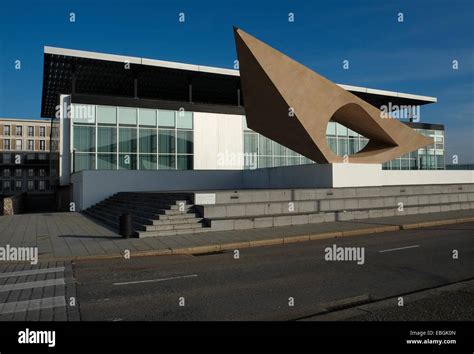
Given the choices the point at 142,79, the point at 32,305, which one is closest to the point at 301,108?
the point at 32,305

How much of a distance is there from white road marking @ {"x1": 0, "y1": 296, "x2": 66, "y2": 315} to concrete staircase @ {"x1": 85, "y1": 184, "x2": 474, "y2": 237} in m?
7.56

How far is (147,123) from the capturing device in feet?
108

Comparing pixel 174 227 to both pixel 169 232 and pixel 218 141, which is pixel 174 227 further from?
pixel 218 141

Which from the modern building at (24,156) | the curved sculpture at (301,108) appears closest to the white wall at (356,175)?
the curved sculpture at (301,108)

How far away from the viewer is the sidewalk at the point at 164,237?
12.1m

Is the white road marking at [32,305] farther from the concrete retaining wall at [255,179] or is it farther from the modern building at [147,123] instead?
the modern building at [147,123]

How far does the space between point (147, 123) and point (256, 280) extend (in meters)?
26.7

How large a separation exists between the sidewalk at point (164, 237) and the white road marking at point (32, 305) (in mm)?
4389

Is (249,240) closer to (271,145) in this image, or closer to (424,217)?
(424,217)

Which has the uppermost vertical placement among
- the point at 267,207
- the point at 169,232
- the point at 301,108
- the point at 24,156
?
the point at 24,156

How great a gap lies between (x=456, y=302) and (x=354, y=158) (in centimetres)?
1770

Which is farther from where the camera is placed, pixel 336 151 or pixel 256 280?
pixel 336 151
